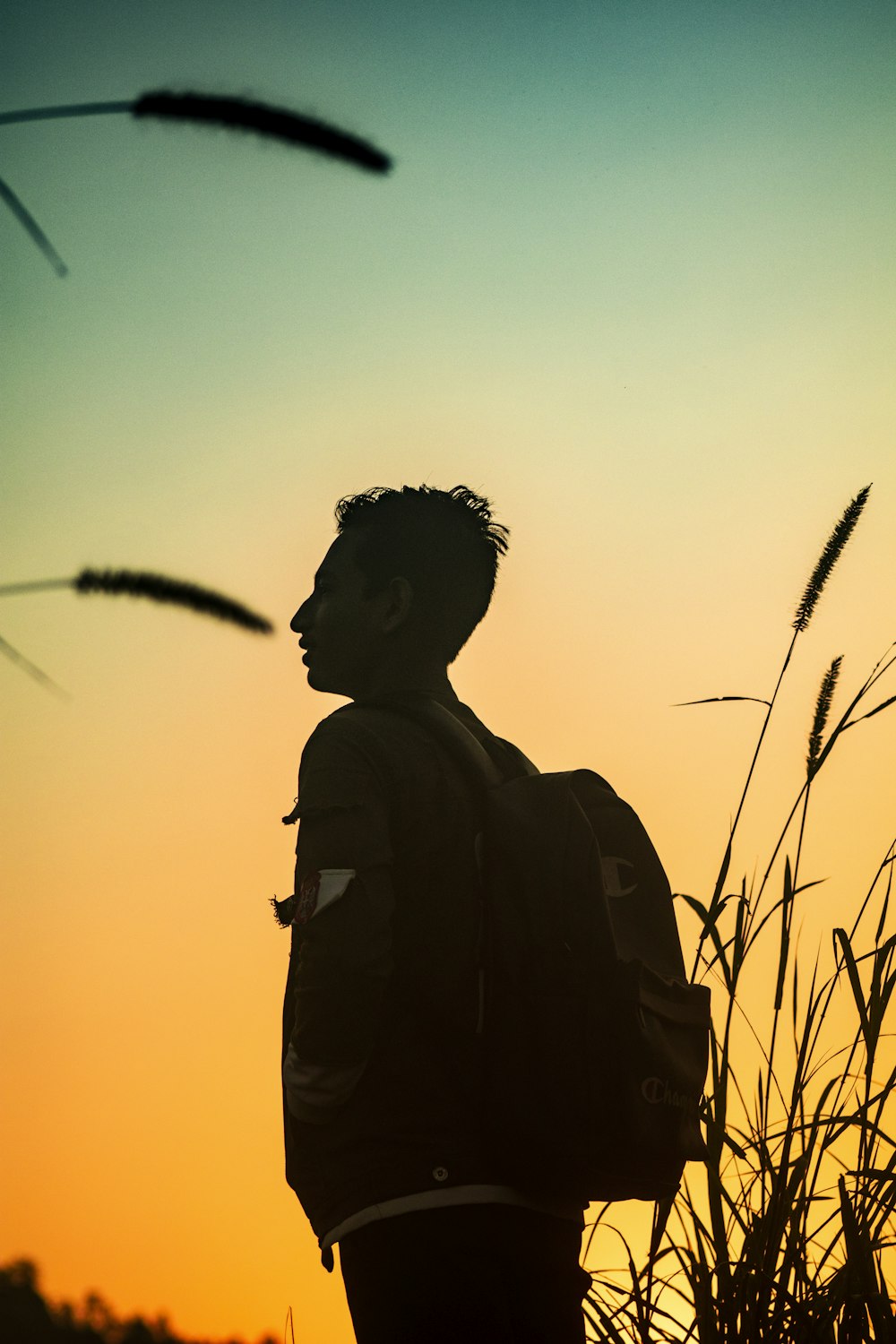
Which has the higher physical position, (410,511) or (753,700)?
(410,511)

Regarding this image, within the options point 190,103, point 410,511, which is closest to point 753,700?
point 410,511

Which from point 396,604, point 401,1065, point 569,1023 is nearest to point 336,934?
point 401,1065

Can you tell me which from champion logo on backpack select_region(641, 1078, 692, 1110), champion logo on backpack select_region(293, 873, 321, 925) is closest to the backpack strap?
champion logo on backpack select_region(293, 873, 321, 925)

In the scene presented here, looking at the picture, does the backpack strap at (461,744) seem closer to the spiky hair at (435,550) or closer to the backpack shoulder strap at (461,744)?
the backpack shoulder strap at (461,744)

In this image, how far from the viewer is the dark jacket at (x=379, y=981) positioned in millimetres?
1381

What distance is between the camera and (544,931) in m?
1.47

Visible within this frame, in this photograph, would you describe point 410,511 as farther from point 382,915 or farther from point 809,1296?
point 809,1296

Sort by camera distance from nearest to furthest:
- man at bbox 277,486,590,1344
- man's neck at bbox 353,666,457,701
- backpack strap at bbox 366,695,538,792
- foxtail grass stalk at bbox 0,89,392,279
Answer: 1. foxtail grass stalk at bbox 0,89,392,279
2. man at bbox 277,486,590,1344
3. backpack strap at bbox 366,695,538,792
4. man's neck at bbox 353,666,457,701

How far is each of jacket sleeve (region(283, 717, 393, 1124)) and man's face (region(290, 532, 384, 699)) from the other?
0.87 ft

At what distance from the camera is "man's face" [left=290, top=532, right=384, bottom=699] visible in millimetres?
1779

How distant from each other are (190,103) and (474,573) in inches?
50.7

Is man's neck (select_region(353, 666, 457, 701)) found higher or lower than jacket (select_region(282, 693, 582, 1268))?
higher

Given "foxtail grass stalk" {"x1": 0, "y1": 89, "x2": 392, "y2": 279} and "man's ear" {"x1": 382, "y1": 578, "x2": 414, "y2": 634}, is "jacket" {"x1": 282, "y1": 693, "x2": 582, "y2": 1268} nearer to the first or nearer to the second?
"man's ear" {"x1": 382, "y1": 578, "x2": 414, "y2": 634}

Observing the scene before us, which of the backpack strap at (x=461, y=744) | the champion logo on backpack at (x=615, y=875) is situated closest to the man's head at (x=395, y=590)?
the backpack strap at (x=461, y=744)
